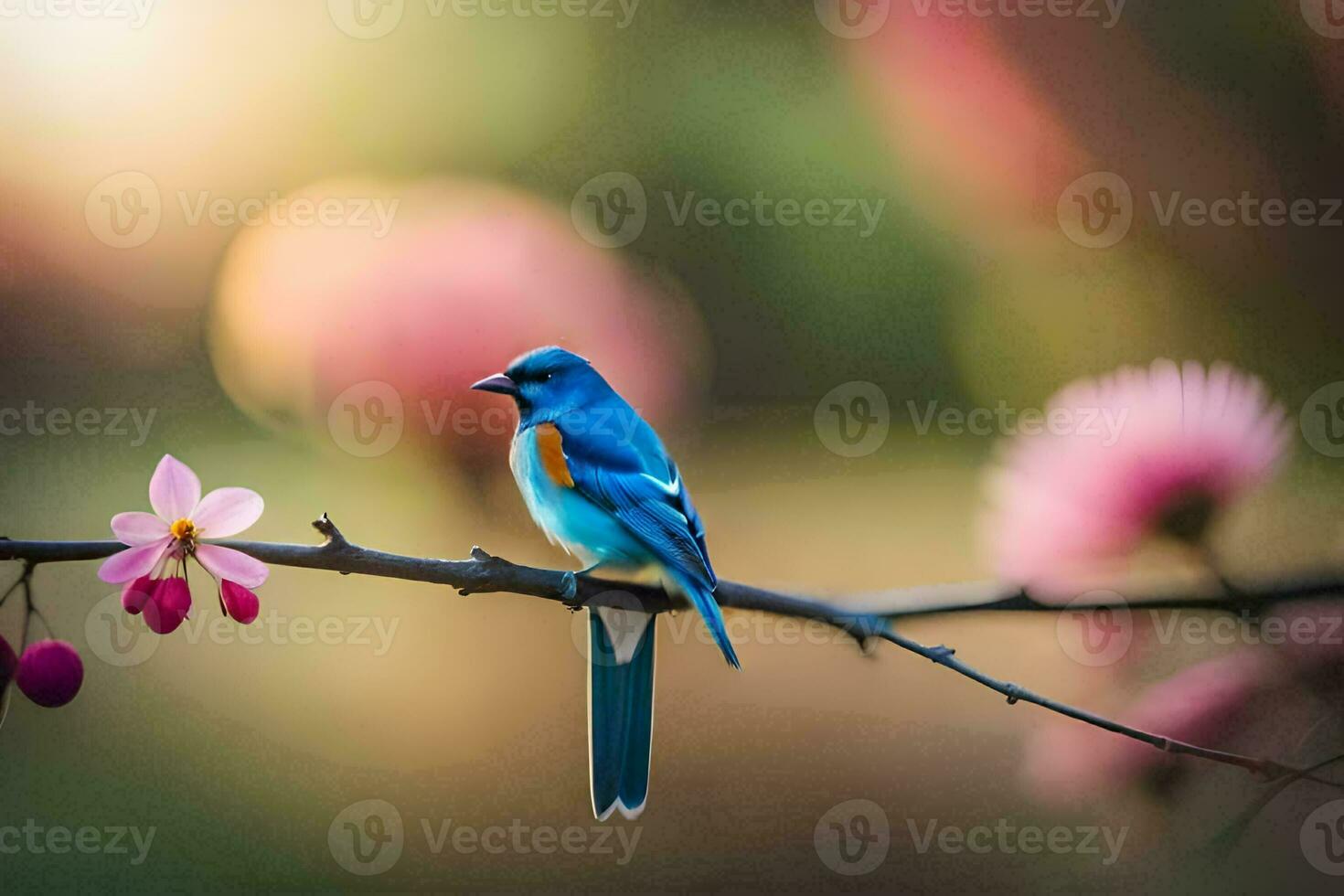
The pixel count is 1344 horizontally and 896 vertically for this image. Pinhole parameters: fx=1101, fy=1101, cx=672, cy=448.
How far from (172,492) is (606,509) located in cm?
24

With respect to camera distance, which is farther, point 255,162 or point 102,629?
point 255,162

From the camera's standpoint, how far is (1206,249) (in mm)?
854

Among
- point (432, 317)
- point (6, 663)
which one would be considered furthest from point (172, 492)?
point (432, 317)

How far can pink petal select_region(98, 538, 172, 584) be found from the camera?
0.42m

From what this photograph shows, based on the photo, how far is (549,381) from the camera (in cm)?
63

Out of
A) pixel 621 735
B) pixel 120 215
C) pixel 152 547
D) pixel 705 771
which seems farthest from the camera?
pixel 120 215

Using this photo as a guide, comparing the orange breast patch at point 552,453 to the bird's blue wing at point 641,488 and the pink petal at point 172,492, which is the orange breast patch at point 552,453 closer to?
the bird's blue wing at point 641,488

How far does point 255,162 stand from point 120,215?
0.12m

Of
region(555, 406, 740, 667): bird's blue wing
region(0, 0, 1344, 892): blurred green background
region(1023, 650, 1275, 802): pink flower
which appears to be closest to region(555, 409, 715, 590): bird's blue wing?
region(555, 406, 740, 667): bird's blue wing

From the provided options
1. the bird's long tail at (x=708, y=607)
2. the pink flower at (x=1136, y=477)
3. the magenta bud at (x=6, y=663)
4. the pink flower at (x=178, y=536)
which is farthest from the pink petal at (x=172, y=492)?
the pink flower at (x=1136, y=477)

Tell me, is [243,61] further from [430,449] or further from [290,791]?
[290,791]

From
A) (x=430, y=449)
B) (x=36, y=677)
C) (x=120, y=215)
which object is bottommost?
(x=36, y=677)

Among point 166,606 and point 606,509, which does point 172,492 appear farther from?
point 606,509

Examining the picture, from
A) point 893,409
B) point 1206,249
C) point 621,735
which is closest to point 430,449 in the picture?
point 621,735
